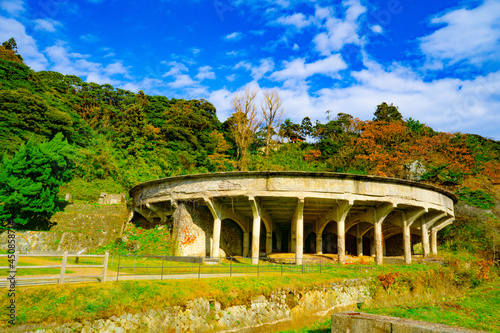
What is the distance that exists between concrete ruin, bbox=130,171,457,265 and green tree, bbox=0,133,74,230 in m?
6.55

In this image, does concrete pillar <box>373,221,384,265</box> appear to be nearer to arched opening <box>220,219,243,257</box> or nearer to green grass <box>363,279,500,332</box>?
green grass <box>363,279,500,332</box>

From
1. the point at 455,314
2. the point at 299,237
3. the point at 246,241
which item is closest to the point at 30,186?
the point at 246,241

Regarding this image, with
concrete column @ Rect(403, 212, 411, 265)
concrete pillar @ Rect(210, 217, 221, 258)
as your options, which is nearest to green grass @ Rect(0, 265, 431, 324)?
concrete pillar @ Rect(210, 217, 221, 258)

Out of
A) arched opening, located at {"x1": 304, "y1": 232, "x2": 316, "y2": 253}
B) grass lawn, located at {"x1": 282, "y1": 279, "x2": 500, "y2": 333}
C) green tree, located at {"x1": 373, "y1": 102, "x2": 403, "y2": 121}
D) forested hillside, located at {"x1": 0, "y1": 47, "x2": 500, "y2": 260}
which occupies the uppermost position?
green tree, located at {"x1": 373, "y1": 102, "x2": 403, "y2": 121}

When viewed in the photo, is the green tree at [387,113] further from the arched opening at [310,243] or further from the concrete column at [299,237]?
the concrete column at [299,237]

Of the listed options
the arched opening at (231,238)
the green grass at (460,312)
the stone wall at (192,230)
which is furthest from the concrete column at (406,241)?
the stone wall at (192,230)

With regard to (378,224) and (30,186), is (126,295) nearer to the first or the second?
(30,186)

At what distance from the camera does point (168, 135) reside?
4666cm

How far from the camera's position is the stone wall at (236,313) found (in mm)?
8516

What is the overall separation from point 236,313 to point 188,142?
37754 millimetres

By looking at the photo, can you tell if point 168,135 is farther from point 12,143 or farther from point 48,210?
point 48,210

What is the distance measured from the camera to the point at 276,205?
25484mm

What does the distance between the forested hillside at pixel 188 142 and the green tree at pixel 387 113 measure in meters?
0.16

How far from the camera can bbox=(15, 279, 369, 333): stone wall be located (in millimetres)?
8516
